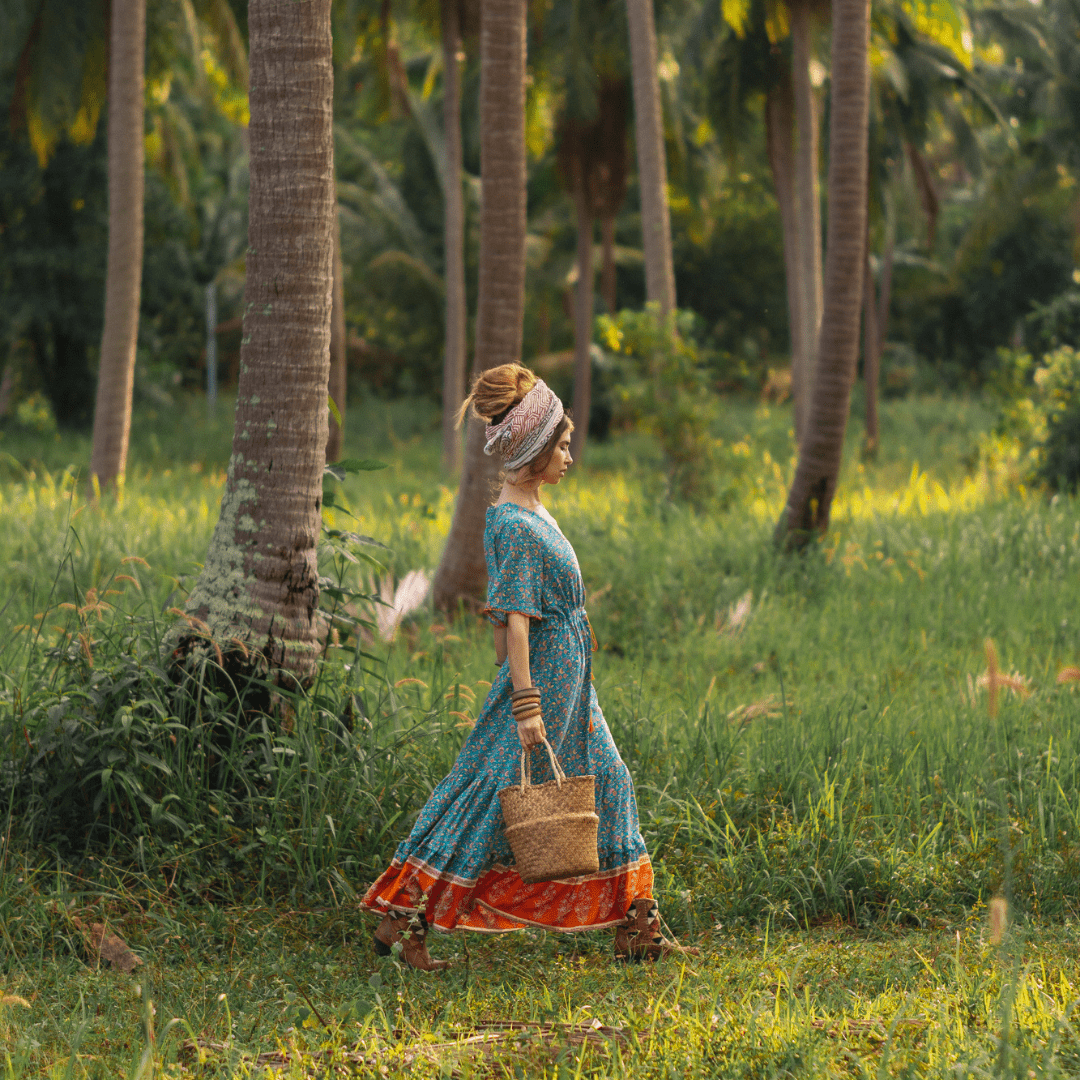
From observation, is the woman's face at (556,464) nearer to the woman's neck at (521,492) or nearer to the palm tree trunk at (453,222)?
the woman's neck at (521,492)

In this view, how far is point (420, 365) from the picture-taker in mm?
31031

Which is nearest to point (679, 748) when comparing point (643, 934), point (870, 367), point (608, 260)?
point (643, 934)

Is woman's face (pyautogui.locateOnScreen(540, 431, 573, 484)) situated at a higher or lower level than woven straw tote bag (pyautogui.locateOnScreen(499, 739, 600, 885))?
higher

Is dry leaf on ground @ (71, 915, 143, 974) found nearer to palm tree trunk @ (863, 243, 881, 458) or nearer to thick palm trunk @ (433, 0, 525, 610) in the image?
thick palm trunk @ (433, 0, 525, 610)

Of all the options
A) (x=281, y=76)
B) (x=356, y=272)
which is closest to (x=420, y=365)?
(x=356, y=272)

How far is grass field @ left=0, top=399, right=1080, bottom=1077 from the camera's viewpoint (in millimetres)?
3180

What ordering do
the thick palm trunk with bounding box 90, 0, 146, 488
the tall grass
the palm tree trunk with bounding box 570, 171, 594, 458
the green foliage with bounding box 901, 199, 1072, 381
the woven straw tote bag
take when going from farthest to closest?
the green foliage with bounding box 901, 199, 1072, 381 < the palm tree trunk with bounding box 570, 171, 594, 458 < the thick palm trunk with bounding box 90, 0, 146, 488 < the tall grass < the woven straw tote bag

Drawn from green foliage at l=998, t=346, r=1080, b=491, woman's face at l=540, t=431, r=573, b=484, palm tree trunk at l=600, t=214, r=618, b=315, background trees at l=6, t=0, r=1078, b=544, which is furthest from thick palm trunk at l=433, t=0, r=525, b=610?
palm tree trunk at l=600, t=214, r=618, b=315

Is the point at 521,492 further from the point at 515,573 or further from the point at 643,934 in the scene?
the point at 643,934

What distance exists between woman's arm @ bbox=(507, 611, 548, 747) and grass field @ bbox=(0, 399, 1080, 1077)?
807 mm

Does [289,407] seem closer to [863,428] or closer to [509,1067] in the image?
[509,1067]

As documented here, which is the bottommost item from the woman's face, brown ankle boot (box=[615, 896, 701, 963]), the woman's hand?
brown ankle boot (box=[615, 896, 701, 963])

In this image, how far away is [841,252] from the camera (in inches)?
359

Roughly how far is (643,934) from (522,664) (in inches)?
41.5
